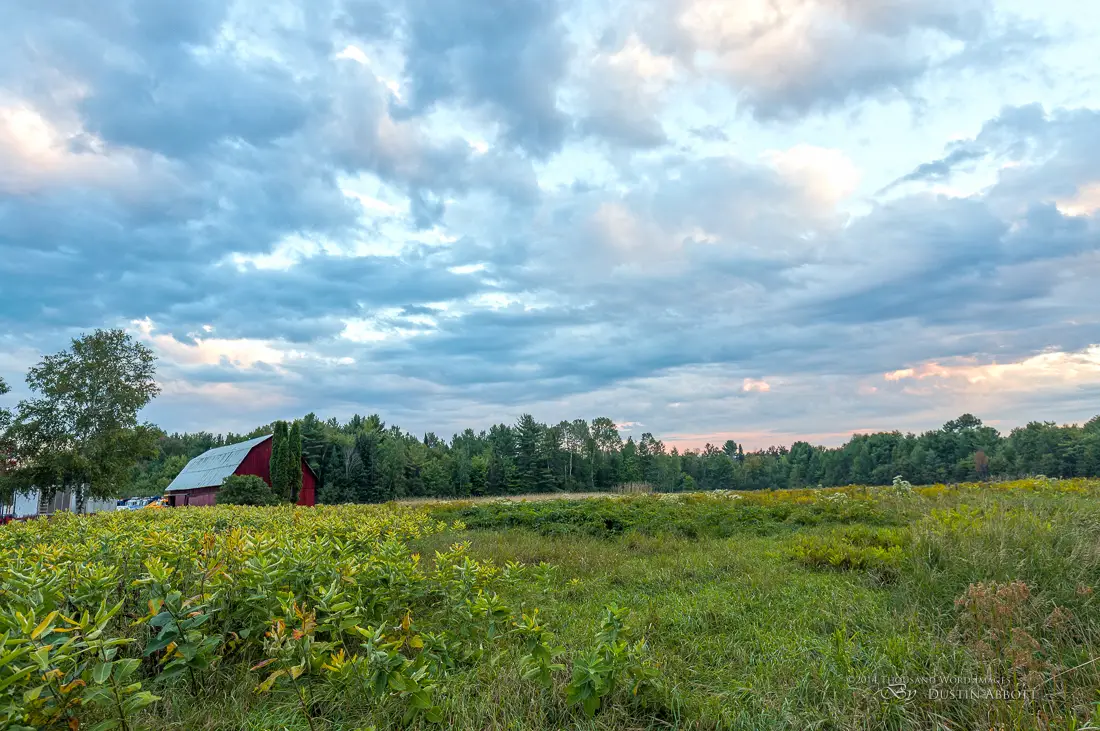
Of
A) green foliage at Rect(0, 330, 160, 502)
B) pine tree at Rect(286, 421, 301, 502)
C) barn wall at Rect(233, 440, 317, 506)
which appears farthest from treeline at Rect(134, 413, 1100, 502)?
green foliage at Rect(0, 330, 160, 502)

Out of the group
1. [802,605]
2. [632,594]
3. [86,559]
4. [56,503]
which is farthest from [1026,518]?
[56,503]

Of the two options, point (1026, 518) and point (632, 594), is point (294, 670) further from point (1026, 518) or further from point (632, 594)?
point (1026, 518)

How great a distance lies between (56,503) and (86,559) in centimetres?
4183

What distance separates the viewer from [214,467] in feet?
128

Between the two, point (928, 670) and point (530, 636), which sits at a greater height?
point (530, 636)

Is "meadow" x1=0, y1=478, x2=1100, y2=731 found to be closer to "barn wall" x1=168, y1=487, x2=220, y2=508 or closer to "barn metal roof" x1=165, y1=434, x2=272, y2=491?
"barn wall" x1=168, y1=487, x2=220, y2=508

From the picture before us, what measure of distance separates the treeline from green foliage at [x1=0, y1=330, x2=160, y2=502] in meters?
20.4

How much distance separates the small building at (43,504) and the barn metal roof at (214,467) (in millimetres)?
4736

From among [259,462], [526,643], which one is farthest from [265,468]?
[526,643]

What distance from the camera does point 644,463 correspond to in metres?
78.3

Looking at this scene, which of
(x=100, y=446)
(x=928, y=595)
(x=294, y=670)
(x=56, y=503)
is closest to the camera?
(x=294, y=670)

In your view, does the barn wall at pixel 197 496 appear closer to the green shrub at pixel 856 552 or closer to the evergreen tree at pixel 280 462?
the evergreen tree at pixel 280 462

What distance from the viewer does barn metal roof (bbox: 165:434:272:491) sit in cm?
3662

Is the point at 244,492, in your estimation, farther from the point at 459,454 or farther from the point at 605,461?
the point at 605,461
